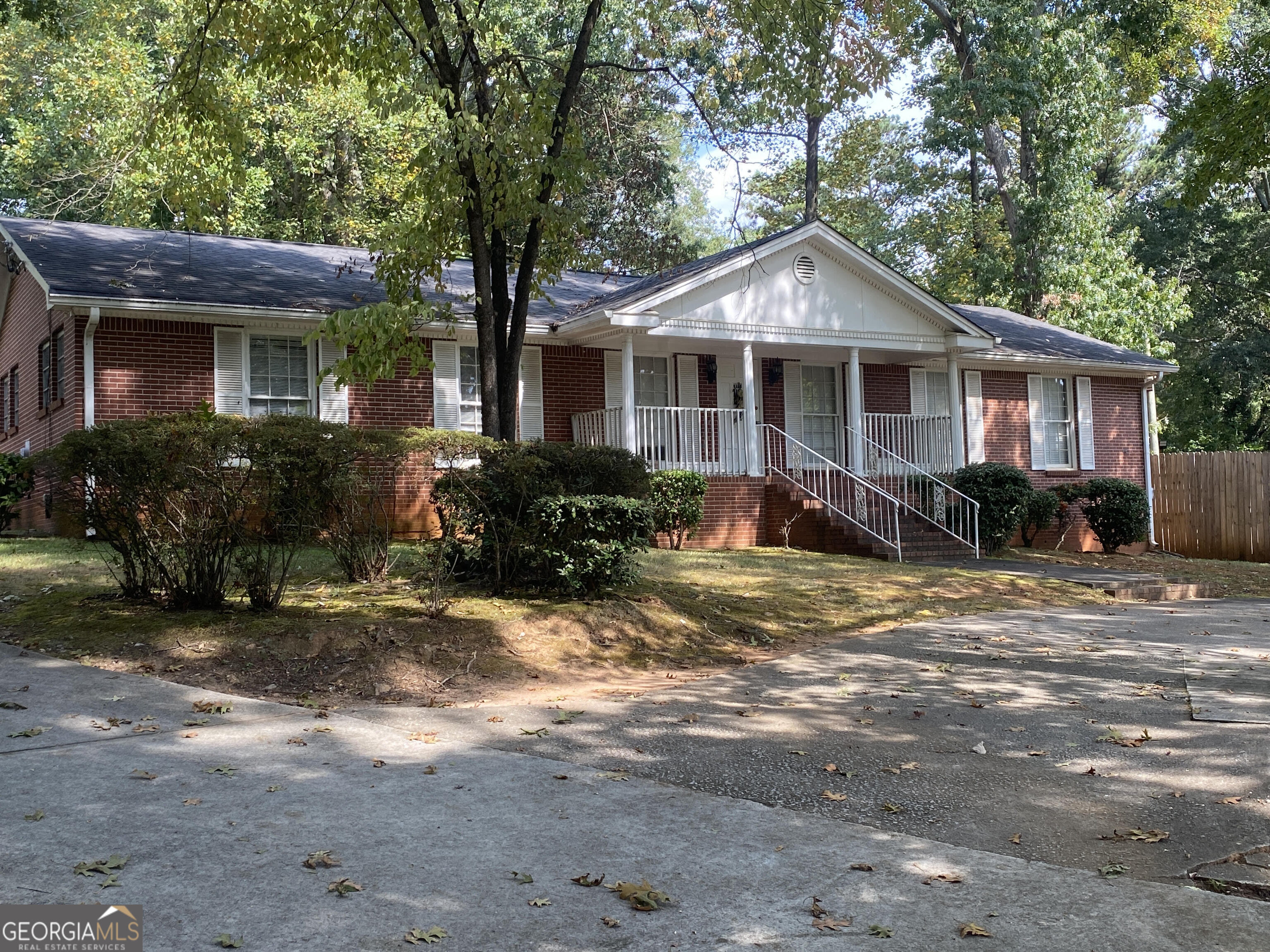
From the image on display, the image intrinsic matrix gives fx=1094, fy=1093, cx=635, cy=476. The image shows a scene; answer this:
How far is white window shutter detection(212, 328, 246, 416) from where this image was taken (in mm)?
15406

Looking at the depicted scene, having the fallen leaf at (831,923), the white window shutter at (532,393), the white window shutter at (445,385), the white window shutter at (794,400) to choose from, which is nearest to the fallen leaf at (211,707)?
the fallen leaf at (831,923)

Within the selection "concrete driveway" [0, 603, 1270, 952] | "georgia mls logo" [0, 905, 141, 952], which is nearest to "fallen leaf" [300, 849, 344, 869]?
"concrete driveway" [0, 603, 1270, 952]

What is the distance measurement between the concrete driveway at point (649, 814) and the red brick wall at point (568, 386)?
10965 mm

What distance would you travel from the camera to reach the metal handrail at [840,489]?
17.1 metres

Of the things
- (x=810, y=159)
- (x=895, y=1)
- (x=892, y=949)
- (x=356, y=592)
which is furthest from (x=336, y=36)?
(x=810, y=159)

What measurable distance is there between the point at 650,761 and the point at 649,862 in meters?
1.51

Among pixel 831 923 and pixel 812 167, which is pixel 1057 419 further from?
pixel 831 923

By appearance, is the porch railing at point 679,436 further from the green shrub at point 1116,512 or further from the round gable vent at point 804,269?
the green shrub at point 1116,512

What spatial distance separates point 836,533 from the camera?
680 inches

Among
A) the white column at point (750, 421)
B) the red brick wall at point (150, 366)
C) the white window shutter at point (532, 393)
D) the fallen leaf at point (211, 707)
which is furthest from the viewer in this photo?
the white window shutter at point (532, 393)

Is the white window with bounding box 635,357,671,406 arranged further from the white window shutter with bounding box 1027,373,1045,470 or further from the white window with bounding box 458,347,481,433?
the white window shutter with bounding box 1027,373,1045,470

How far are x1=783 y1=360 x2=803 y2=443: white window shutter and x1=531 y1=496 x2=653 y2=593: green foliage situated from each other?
461 inches

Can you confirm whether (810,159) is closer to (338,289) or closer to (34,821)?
(338,289)

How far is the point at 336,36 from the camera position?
1057 cm
